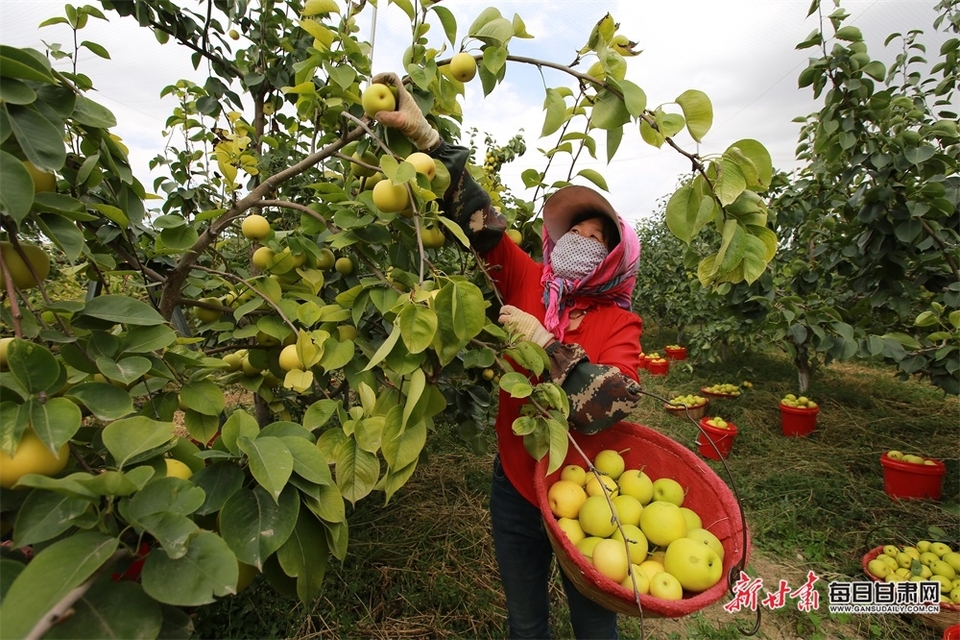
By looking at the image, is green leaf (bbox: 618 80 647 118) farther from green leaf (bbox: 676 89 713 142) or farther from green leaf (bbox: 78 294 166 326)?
green leaf (bbox: 78 294 166 326)

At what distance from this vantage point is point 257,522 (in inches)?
22.7

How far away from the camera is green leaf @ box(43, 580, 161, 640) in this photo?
412 millimetres

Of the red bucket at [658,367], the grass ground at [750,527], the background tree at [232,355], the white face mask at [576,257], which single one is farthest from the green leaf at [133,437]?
the red bucket at [658,367]

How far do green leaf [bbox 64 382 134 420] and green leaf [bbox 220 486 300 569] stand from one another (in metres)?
0.19

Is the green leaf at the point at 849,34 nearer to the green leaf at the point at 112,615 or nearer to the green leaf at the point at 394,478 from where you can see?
the green leaf at the point at 394,478

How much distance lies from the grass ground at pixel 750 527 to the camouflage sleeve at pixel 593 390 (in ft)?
0.90

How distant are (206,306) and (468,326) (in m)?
0.86

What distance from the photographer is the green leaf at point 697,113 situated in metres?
0.84

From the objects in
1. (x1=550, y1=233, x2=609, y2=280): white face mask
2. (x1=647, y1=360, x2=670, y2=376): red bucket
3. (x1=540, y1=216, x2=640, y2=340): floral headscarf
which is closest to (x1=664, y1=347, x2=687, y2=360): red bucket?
(x1=647, y1=360, x2=670, y2=376): red bucket

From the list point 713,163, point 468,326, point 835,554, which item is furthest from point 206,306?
point 835,554

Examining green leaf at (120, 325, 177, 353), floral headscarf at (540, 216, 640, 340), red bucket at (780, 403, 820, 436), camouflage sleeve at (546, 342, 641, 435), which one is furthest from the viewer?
red bucket at (780, 403, 820, 436)

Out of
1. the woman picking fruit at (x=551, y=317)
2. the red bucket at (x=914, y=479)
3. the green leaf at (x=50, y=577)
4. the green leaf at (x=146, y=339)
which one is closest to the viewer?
the green leaf at (x=50, y=577)

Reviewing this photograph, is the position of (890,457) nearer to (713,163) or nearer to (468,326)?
(713,163)

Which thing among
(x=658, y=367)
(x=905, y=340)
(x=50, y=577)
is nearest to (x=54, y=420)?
(x=50, y=577)
